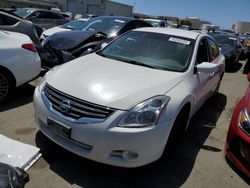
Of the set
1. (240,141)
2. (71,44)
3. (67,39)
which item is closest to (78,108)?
(240,141)

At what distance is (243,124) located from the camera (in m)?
2.85

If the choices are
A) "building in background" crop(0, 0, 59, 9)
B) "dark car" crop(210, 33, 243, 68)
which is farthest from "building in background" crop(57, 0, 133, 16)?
"dark car" crop(210, 33, 243, 68)

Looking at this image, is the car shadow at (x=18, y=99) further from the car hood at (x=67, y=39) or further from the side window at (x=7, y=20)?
the side window at (x=7, y=20)

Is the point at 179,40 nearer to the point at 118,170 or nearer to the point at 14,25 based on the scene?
the point at 118,170

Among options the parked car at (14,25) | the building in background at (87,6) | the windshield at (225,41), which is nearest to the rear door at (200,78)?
the parked car at (14,25)

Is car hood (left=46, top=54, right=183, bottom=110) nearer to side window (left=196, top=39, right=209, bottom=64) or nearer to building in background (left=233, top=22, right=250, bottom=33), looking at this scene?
side window (left=196, top=39, right=209, bottom=64)

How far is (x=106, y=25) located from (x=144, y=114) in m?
5.10

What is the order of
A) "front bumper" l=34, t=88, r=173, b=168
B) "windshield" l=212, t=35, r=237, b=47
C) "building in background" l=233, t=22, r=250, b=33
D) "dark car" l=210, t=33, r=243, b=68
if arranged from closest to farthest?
"front bumper" l=34, t=88, r=173, b=168, "dark car" l=210, t=33, r=243, b=68, "windshield" l=212, t=35, r=237, b=47, "building in background" l=233, t=22, r=250, b=33

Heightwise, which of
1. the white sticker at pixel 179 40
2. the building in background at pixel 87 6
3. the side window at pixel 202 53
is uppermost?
the white sticker at pixel 179 40

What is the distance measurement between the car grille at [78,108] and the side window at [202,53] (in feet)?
6.12

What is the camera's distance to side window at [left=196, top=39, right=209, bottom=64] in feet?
12.1

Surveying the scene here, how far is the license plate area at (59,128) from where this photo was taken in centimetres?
245

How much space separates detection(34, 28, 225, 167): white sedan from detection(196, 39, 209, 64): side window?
0.85 ft

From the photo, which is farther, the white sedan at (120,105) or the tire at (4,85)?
the tire at (4,85)
